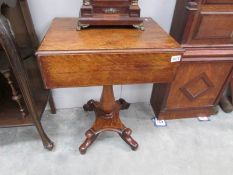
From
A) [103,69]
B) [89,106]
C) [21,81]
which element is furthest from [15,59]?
[89,106]

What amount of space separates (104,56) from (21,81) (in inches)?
17.7

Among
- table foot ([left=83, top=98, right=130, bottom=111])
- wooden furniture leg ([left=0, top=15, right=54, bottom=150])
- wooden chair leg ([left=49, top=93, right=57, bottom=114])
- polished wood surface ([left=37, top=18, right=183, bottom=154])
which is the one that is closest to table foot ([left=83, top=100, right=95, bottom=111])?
table foot ([left=83, top=98, right=130, bottom=111])

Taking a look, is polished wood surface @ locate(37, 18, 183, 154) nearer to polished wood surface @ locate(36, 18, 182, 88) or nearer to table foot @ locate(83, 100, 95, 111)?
polished wood surface @ locate(36, 18, 182, 88)

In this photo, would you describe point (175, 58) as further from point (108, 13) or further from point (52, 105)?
point (52, 105)

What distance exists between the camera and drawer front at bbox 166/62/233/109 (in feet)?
4.37

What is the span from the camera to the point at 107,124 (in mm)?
1429

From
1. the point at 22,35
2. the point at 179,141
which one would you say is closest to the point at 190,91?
the point at 179,141

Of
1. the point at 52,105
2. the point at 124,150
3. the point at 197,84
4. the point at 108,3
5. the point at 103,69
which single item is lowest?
the point at 124,150

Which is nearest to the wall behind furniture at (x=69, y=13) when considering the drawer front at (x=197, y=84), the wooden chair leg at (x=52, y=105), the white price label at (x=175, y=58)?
the wooden chair leg at (x=52, y=105)

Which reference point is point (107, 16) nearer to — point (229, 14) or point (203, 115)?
point (229, 14)

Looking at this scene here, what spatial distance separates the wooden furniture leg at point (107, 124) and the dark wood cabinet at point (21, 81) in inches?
10.7

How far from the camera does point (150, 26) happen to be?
1.17 metres

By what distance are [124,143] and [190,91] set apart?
0.62 metres

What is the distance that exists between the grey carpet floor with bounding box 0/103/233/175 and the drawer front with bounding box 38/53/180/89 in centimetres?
63
